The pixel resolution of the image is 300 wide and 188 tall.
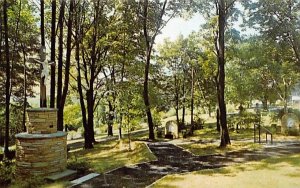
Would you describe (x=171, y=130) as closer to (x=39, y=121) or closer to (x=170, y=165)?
(x=170, y=165)

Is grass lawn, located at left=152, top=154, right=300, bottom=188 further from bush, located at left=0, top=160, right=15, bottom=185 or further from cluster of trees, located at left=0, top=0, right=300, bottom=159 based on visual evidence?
bush, located at left=0, top=160, right=15, bottom=185

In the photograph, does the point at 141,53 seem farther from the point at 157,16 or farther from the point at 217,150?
the point at 217,150

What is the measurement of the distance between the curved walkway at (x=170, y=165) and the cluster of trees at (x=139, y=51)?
2.61 metres

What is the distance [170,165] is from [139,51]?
46.6 ft

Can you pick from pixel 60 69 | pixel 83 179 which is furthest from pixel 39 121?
pixel 60 69

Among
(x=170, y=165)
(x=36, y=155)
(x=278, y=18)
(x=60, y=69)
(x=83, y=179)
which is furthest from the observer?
(x=278, y=18)

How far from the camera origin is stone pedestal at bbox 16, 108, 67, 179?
1129 cm

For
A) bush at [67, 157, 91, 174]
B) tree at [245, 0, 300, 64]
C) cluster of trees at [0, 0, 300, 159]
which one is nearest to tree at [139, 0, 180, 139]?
cluster of trees at [0, 0, 300, 159]

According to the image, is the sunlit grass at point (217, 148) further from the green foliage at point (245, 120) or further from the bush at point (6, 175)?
the green foliage at point (245, 120)

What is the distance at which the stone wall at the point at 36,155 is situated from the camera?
1128cm

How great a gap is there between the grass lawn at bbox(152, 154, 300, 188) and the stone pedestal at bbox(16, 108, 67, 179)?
412cm

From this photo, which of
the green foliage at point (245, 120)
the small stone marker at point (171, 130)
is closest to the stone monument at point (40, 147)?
the small stone marker at point (171, 130)

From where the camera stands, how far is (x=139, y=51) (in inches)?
1001

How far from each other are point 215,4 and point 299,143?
859cm
